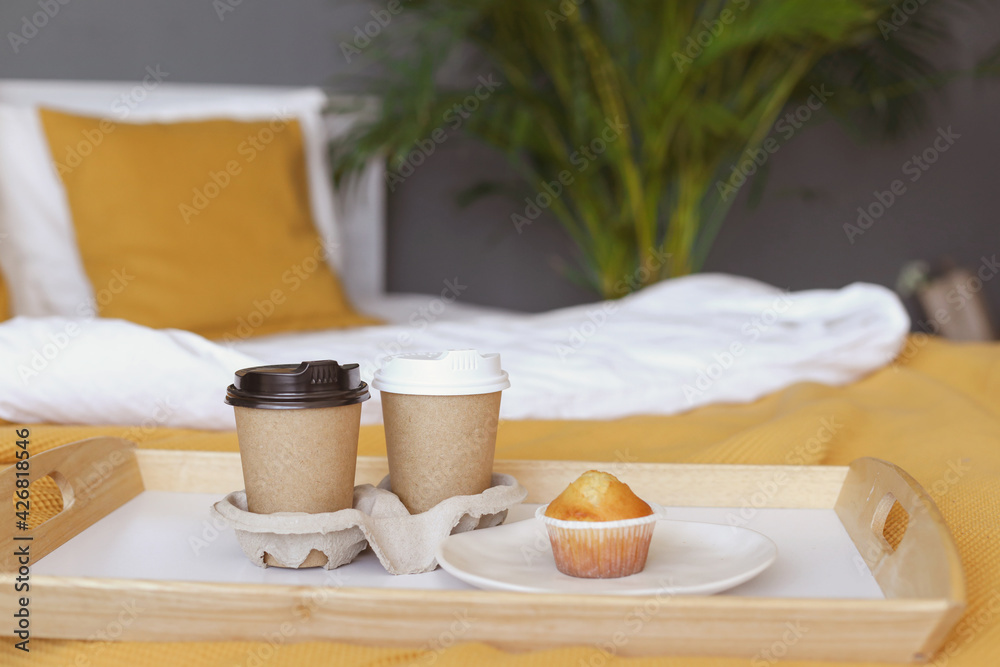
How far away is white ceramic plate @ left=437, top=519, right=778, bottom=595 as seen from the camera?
575mm

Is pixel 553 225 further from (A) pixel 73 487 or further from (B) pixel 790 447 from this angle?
(A) pixel 73 487

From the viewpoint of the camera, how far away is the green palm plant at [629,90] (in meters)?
2.14

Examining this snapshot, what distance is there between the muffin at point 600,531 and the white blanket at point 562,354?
477mm

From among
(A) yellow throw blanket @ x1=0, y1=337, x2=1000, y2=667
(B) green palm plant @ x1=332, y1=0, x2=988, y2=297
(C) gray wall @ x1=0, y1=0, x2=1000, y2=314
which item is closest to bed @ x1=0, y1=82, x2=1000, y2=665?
(A) yellow throw blanket @ x1=0, y1=337, x2=1000, y2=667

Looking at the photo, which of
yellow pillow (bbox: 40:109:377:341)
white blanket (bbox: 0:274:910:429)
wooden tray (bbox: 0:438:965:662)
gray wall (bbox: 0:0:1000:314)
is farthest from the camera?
gray wall (bbox: 0:0:1000:314)

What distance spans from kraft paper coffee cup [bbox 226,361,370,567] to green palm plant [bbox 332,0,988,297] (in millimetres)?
1487

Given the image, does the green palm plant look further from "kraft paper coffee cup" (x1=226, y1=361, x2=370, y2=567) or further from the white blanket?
"kraft paper coffee cup" (x1=226, y1=361, x2=370, y2=567)

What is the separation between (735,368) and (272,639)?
86 centimetres

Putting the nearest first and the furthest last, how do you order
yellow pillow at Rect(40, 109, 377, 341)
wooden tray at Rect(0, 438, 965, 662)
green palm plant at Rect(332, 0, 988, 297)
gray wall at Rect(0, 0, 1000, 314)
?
wooden tray at Rect(0, 438, 965, 662)
yellow pillow at Rect(40, 109, 377, 341)
green palm plant at Rect(332, 0, 988, 297)
gray wall at Rect(0, 0, 1000, 314)

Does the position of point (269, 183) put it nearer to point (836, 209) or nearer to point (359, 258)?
point (359, 258)

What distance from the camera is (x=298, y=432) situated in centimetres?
61

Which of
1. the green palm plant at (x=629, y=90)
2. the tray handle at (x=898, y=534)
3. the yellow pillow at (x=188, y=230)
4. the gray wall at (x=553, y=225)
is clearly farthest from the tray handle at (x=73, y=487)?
the gray wall at (x=553, y=225)

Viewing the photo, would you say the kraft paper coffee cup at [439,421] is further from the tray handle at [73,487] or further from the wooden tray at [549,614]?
the tray handle at [73,487]

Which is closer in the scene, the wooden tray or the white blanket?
the wooden tray
